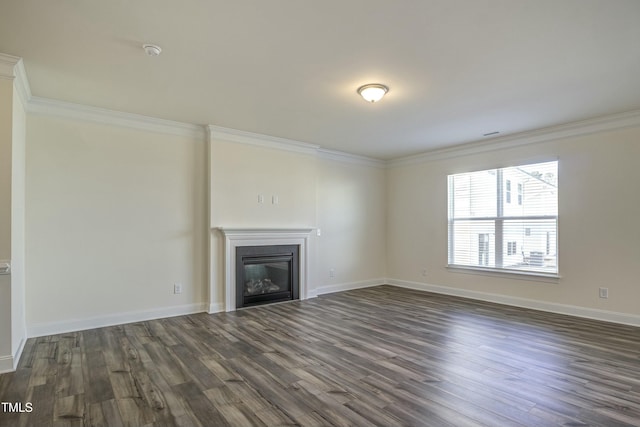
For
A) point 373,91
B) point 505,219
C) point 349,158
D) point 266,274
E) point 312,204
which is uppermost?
point 373,91

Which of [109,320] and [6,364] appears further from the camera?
[109,320]

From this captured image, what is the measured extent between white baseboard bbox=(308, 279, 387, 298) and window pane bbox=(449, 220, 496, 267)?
1.59 m

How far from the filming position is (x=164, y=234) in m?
4.58

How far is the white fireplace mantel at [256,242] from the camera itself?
492cm

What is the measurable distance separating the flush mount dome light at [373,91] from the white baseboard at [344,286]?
357cm

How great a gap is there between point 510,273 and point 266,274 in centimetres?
382

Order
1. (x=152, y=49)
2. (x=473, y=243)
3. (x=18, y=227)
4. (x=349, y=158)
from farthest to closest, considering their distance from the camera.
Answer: (x=349, y=158) → (x=473, y=243) → (x=18, y=227) → (x=152, y=49)

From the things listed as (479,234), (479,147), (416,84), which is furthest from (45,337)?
(479,147)

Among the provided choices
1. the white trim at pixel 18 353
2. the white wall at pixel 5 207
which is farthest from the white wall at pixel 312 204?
the white wall at pixel 5 207

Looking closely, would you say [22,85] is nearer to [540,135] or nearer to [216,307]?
[216,307]

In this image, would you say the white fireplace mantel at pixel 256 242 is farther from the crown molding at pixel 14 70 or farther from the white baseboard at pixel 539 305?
the crown molding at pixel 14 70

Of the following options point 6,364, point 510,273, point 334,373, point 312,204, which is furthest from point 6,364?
point 510,273

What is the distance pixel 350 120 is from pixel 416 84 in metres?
1.31

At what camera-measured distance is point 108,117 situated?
419 cm
